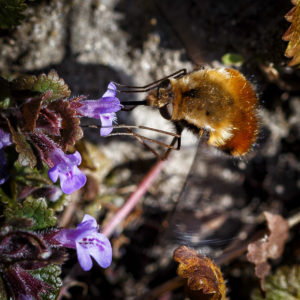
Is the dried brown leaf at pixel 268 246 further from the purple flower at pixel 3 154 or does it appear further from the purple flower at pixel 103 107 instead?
the purple flower at pixel 3 154

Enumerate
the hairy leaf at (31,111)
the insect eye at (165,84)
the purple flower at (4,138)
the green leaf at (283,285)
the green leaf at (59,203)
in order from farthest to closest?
the green leaf at (283,285), the green leaf at (59,203), the insect eye at (165,84), the purple flower at (4,138), the hairy leaf at (31,111)

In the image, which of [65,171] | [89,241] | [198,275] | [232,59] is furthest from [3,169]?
[232,59]

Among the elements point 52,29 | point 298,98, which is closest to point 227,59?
point 298,98

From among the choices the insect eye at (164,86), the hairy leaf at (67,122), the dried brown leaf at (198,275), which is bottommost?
the dried brown leaf at (198,275)

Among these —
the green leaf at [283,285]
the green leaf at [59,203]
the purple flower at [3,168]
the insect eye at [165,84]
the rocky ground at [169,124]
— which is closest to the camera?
the purple flower at [3,168]

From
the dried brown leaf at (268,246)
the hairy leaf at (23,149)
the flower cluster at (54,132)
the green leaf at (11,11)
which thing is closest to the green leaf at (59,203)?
the flower cluster at (54,132)

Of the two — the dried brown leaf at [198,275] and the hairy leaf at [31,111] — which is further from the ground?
the hairy leaf at [31,111]

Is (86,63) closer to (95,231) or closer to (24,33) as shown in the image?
(24,33)

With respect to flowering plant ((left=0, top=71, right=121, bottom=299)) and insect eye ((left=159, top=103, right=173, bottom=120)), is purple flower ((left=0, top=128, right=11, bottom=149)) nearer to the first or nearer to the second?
flowering plant ((left=0, top=71, right=121, bottom=299))
